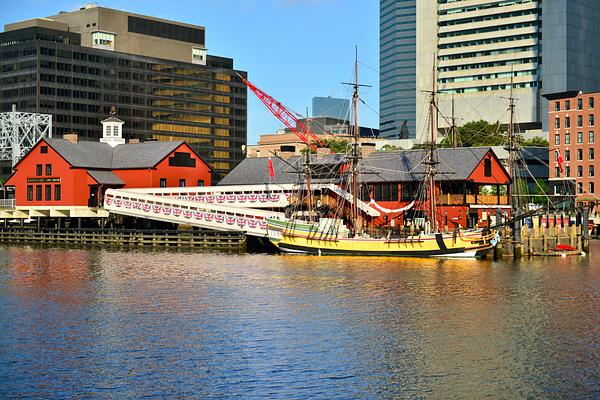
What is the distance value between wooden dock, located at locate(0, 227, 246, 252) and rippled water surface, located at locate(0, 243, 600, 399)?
68.1ft

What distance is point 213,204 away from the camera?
301ft

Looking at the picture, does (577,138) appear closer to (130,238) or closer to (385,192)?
(385,192)

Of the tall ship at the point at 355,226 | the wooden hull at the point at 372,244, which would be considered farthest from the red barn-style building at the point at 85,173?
the wooden hull at the point at 372,244

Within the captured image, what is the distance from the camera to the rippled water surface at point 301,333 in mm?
31781

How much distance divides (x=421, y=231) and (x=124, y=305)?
38.0 metres

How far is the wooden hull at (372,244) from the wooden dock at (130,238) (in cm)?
663

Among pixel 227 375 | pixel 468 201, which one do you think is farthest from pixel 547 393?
pixel 468 201

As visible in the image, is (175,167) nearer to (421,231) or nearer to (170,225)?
(170,225)

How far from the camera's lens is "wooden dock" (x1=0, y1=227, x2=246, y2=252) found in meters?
88.5

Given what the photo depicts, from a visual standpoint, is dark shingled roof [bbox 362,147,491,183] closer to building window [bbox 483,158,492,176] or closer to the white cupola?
building window [bbox 483,158,492,176]

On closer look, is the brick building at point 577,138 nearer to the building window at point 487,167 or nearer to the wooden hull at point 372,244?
the building window at point 487,167

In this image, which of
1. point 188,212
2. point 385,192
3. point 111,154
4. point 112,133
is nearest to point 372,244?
point 385,192

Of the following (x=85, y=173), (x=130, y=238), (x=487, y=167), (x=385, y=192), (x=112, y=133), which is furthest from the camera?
(x=112, y=133)

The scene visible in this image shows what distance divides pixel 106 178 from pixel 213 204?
18135mm
